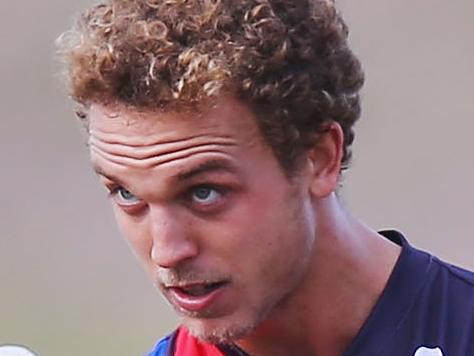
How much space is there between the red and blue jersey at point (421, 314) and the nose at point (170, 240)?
0.78 ft

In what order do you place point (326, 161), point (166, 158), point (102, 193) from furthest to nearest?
point (102, 193), point (326, 161), point (166, 158)

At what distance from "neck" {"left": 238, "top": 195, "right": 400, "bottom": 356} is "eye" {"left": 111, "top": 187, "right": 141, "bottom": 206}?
0.23m

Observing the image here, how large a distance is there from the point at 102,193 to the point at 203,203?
4.78ft

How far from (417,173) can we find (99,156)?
136 centimetres

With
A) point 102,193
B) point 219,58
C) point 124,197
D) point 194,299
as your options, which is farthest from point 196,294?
point 102,193

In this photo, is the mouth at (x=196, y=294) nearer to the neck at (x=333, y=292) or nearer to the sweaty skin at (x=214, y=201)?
the sweaty skin at (x=214, y=201)

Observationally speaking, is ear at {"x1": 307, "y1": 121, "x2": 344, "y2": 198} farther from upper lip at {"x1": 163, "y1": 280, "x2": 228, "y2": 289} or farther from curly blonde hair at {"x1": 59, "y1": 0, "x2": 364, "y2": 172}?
upper lip at {"x1": 163, "y1": 280, "x2": 228, "y2": 289}

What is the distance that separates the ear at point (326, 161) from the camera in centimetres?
118

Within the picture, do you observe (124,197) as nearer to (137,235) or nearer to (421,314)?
(137,235)

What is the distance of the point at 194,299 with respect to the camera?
3.71 ft

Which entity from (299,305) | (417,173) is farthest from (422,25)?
(299,305)

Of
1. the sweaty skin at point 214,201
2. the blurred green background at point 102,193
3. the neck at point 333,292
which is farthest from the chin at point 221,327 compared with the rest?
the blurred green background at point 102,193

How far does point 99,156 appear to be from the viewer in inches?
44.6

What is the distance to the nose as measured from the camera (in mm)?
1093
